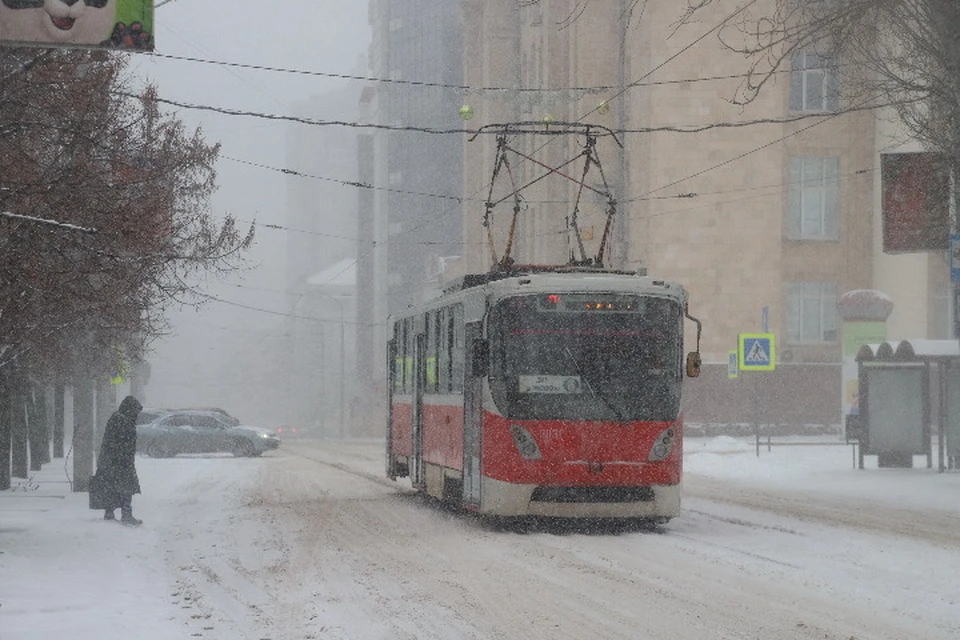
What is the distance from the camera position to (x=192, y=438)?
49.1 meters

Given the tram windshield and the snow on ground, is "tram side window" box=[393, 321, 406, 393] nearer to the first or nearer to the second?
the snow on ground

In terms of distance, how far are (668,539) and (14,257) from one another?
7140 millimetres

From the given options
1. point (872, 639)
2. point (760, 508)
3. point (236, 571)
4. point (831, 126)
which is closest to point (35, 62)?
point (236, 571)

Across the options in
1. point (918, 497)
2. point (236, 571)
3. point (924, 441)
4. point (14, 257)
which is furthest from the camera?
point (924, 441)

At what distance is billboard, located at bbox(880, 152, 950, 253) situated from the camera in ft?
89.6

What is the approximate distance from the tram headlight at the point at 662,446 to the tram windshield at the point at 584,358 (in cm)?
20

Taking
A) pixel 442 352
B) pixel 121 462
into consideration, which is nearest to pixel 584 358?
pixel 442 352

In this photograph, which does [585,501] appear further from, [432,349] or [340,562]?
[432,349]

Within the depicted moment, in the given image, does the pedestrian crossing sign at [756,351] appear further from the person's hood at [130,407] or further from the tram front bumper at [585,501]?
the person's hood at [130,407]

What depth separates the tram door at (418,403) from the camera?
23.0 m

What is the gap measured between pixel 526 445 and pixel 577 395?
2.75 feet

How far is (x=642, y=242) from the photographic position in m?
56.9

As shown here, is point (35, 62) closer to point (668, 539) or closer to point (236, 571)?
point (236, 571)

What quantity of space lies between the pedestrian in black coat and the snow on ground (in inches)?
12.9
